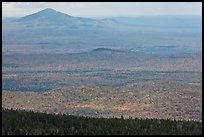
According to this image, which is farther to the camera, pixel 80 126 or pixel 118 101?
pixel 118 101

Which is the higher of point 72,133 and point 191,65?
point 72,133

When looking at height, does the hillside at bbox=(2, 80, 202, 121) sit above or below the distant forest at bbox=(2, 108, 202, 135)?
below

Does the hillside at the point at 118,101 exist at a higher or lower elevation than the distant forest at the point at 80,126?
lower

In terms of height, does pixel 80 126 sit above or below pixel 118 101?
→ above

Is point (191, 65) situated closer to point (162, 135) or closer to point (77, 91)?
point (77, 91)

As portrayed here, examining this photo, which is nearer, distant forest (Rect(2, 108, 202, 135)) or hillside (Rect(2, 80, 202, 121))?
distant forest (Rect(2, 108, 202, 135))

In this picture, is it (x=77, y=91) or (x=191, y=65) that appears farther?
(x=191, y=65)

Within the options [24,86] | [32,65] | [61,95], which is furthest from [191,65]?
[61,95]

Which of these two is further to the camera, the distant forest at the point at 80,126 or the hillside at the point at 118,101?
the hillside at the point at 118,101
